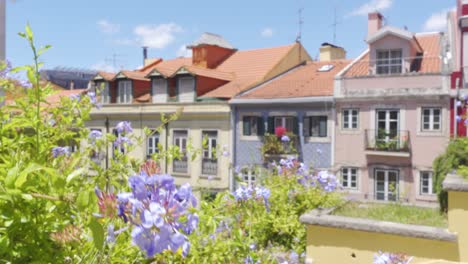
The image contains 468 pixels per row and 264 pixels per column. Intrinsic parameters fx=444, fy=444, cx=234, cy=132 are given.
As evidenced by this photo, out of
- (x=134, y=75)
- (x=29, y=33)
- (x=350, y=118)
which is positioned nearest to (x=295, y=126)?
(x=350, y=118)

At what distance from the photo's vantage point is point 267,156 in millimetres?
18469

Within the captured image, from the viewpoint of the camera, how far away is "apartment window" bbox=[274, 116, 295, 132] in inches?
736

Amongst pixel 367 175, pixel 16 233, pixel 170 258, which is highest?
pixel 16 233

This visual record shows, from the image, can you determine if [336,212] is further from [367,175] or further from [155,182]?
[367,175]

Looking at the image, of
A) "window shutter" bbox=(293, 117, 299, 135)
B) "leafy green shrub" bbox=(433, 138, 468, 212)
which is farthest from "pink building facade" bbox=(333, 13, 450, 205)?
"leafy green shrub" bbox=(433, 138, 468, 212)

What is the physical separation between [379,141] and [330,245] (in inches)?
481

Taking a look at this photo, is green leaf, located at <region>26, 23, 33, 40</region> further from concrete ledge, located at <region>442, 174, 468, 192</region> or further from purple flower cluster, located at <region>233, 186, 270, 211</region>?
concrete ledge, located at <region>442, 174, 468, 192</region>

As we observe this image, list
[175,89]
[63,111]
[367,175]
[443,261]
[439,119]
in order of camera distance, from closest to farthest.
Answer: [63,111] < [443,261] < [439,119] < [367,175] < [175,89]

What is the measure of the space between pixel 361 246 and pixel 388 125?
41.1 feet

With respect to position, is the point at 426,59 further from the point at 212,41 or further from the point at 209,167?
the point at 212,41

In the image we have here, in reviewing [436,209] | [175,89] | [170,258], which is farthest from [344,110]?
[170,258]

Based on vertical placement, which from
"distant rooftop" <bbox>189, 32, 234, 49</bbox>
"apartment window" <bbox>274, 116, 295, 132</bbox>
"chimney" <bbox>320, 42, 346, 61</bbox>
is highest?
"distant rooftop" <bbox>189, 32, 234, 49</bbox>

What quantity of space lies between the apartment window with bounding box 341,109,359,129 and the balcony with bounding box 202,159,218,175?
6095 mm

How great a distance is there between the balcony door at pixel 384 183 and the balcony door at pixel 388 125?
49.1 inches
